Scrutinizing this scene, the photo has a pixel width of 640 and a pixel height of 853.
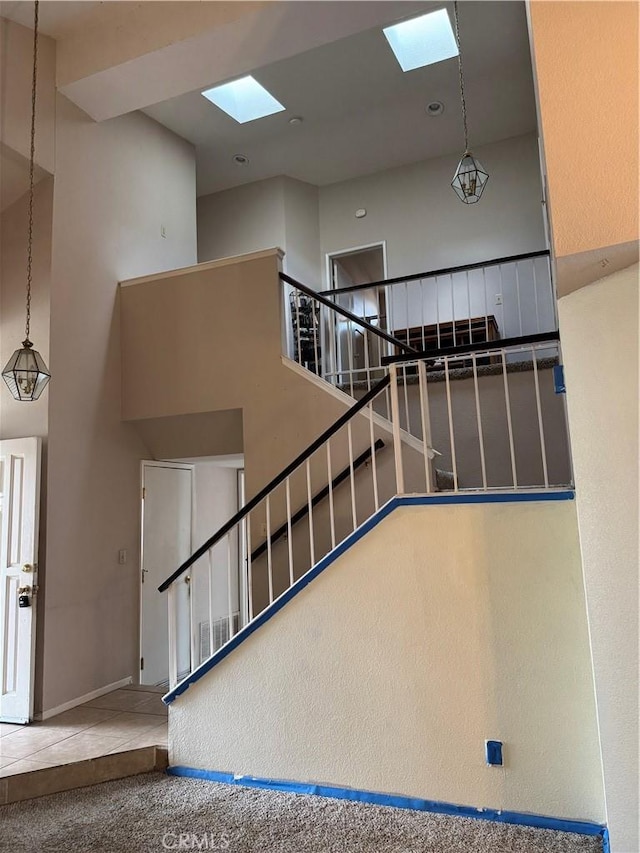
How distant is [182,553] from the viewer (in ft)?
A: 19.1

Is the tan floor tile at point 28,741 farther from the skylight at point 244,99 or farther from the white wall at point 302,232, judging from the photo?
the skylight at point 244,99

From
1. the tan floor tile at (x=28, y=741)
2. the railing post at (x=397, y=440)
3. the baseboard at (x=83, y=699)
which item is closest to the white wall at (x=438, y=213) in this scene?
the railing post at (x=397, y=440)

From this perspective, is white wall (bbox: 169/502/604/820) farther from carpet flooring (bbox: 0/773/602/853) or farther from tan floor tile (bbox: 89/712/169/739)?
tan floor tile (bbox: 89/712/169/739)

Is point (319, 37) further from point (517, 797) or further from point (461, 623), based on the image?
point (517, 797)

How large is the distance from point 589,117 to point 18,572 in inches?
177

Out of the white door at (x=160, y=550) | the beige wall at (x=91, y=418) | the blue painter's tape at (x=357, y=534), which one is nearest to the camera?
the blue painter's tape at (x=357, y=534)

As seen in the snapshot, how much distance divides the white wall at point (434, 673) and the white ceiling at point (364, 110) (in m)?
4.65

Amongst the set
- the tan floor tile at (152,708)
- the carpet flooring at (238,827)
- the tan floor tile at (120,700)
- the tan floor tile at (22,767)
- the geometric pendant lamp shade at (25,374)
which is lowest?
the carpet flooring at (238,827)

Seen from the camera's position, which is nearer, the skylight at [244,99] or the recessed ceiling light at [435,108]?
the skylight at [244,99]

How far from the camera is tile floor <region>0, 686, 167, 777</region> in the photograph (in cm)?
343

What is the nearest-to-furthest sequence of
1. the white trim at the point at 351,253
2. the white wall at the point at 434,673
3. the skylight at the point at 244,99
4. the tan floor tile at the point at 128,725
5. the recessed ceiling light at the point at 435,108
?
the white wall at the point at 434,673 → the tan floor tile at the point at 128,725 → the skylight at the point at 244,99 → the recessed ceiling light at the point at 435,108 → the white trim at the point at 351,253

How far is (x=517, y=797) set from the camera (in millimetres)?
2730

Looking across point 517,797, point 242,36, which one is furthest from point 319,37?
point 517,797

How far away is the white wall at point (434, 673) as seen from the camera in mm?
2711
